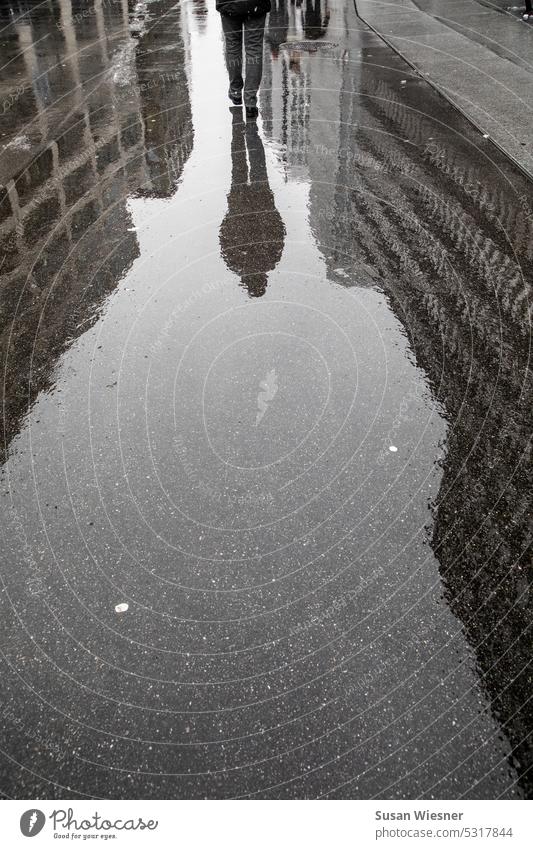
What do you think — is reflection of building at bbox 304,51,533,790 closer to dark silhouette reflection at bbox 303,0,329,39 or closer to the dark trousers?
the dark trousers

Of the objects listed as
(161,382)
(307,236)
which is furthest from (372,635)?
(307,236)

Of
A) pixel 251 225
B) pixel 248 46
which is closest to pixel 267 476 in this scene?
pixel 251 225

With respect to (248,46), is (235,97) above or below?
below

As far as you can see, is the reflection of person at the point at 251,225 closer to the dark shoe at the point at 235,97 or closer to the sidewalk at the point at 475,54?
the dark shoe at the point at 235,97

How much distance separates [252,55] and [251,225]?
3.75 m

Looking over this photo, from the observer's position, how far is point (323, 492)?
3.58 m

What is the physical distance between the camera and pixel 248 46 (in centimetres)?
866

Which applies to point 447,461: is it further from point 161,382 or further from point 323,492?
point 161,382

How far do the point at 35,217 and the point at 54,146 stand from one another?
2307mm

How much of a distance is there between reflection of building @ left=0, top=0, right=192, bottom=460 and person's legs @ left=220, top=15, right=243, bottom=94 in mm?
797

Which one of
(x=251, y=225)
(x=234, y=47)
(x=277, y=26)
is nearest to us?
(x=251, y=225)

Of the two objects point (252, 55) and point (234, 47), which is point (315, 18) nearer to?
point (234, 47)

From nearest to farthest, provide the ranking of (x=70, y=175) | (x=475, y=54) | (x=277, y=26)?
(x=70, y=175)
(x=475, y=54)
(x=277, y=26)

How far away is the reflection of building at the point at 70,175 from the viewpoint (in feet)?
16.4
